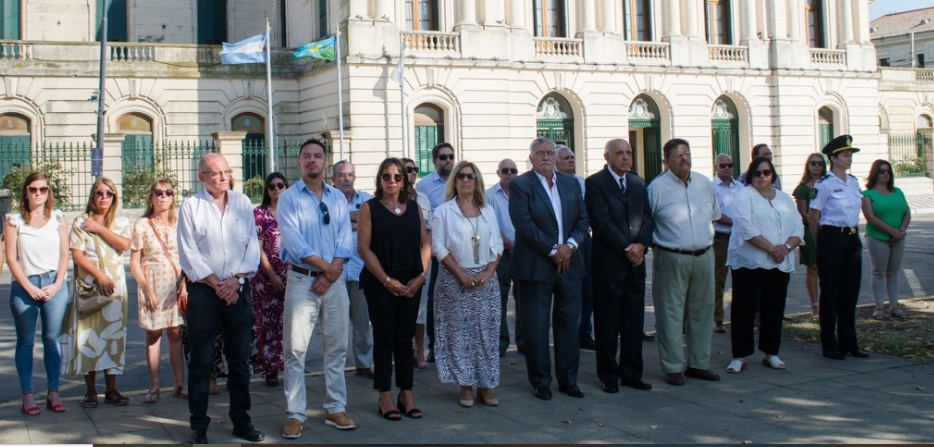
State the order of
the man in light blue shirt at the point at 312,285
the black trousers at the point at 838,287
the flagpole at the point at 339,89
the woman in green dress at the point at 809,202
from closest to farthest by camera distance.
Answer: the man in light blue shirt at the point at 312,285 < the black trousers at the point at 838,287 < the woman in green dress at the point at 809,202 < the flagpole at the point at 339,89

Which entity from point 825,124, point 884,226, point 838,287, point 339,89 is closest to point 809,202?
point 838,287

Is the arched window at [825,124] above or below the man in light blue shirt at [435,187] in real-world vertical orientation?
above

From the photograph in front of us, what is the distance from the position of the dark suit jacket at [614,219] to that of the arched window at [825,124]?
3316cm

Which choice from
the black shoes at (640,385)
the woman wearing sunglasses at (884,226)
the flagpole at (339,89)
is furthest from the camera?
the flagpole at (339,89)

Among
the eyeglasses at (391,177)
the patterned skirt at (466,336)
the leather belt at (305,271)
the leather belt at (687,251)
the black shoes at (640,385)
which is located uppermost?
the eyeglasses at (391,177)

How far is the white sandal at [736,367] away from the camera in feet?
28.0

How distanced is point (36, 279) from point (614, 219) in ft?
16.2

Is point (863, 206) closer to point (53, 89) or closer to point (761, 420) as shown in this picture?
point (761, 420)

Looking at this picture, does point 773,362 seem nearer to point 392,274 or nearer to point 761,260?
point 761,260

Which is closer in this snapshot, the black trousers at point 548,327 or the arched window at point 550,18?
the black trousers at point 548,327

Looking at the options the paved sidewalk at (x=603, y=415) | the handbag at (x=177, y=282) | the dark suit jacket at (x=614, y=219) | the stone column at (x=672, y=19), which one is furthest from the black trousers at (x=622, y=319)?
the stone column at (x=672, y=19)

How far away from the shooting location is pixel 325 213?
691cm

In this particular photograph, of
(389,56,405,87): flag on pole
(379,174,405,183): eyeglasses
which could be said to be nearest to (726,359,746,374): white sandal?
(379,174,405,183): eyeglasses

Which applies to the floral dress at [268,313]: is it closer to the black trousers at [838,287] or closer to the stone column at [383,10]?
the black trousers at [838,287]
